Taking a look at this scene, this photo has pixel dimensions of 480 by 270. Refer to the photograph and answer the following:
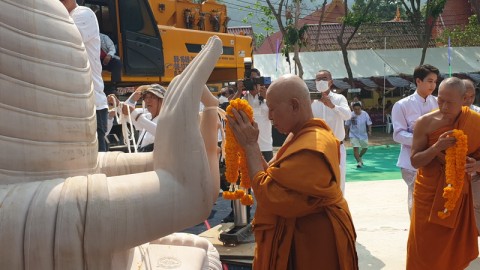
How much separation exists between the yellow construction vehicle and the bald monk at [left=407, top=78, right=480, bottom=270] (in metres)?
3.59

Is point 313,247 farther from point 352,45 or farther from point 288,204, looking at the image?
point 352,45

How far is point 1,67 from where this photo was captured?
3.99ft

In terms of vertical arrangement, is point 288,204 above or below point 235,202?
above

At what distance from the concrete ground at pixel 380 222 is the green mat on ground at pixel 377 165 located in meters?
1.75

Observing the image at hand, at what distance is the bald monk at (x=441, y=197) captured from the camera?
3418mm

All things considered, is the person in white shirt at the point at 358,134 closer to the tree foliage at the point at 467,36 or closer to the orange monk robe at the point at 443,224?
the orange monk robe at the point at 443,224

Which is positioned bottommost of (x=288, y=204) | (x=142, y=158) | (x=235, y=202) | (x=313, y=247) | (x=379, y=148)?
(x=379, y=148)

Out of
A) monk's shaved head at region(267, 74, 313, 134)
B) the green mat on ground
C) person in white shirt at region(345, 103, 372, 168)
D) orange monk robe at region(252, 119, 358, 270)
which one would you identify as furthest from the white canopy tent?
orange monk robe at region(252, 119, 358, 270)

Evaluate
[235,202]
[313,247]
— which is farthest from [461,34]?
[313,247]

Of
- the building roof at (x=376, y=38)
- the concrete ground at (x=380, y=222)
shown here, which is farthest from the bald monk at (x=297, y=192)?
the building roof at (x=376, y=38)

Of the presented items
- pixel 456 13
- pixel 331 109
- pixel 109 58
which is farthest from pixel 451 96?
A: pixel 456 13

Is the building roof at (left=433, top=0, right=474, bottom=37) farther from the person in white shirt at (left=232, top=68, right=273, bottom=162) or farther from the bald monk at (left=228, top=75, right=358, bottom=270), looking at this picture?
the bald monk at (left=228, top=75, right=358, bottom=270)

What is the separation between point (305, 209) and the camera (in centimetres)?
218

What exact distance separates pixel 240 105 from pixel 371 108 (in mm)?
19176
